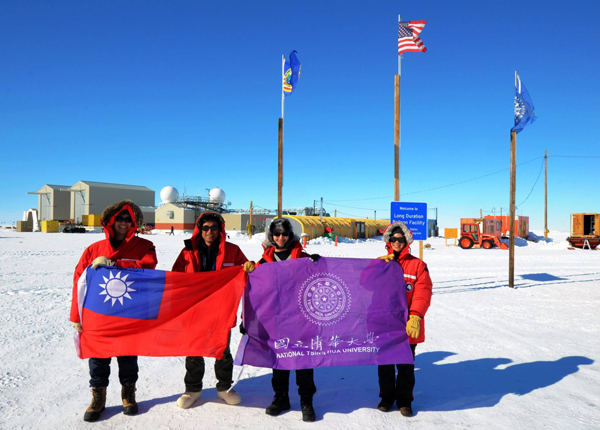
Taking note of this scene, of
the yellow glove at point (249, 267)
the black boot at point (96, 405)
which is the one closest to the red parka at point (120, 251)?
the black boot at point (96, 405)

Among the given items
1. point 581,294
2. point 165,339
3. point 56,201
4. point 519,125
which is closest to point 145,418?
point 165,339

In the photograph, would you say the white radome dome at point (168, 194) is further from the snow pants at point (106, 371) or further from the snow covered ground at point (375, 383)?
the snow pants at point (106, 371)

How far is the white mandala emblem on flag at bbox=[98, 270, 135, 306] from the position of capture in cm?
381

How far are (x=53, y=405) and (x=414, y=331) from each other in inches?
141

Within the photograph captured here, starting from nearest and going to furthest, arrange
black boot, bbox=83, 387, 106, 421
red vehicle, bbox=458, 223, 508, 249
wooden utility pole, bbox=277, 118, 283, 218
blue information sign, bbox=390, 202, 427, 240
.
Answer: black boot, bbox=83, 387, 106, 421, blue information sign, bbox=390, 202, 427, 240, wooden utility pole, bbox=277, 118, 283, 218, red vehicle, bbox=458, 223, 508, 249

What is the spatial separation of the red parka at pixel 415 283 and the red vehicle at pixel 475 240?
27479 mm

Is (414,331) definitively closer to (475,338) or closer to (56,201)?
(475,338)

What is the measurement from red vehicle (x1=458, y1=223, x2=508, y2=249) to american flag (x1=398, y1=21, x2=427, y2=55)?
21613 mm

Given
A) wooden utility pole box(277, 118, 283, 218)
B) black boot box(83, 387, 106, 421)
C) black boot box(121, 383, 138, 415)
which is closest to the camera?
black boot box(83, 387, 106, 421)

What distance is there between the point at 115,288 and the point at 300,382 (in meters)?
2.04

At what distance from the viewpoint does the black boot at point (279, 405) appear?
12.1ft

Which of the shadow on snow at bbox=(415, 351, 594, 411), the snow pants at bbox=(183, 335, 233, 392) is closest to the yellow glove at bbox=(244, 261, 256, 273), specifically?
the snow pants at bbox=(183, 335, 233, 392)

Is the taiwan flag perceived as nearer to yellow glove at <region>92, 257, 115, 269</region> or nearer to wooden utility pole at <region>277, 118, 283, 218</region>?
yellow glove at <region>92, 257, 115, 269</region>

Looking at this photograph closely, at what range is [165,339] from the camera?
3.88 metres
